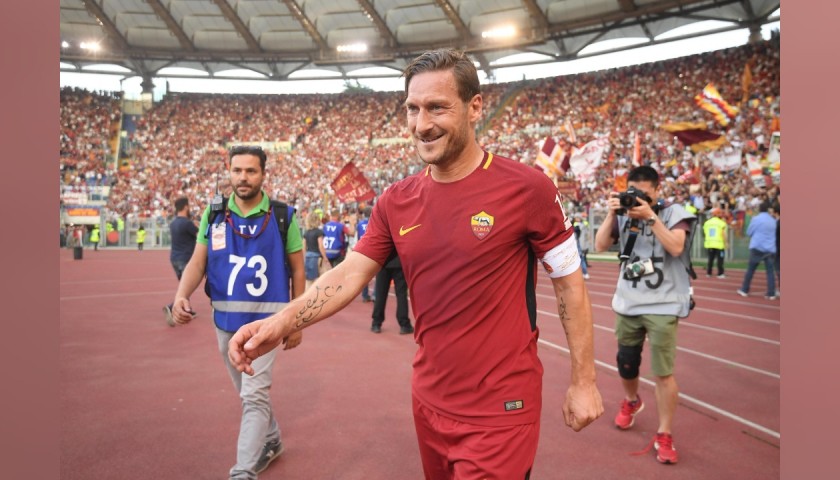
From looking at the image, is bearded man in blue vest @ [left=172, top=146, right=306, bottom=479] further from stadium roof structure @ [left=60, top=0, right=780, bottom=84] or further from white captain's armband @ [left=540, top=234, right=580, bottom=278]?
stadium roof structure @ [left=60, top=0, right=780, bottom=84]

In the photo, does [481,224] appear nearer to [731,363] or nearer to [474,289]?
[474,289]

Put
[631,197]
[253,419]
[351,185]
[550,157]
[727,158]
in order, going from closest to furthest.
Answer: [253,419] → [631,197] → [550,157] → [351,185] → [727,158]

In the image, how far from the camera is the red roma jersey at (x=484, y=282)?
79.9 inches

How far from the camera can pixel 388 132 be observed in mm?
39875

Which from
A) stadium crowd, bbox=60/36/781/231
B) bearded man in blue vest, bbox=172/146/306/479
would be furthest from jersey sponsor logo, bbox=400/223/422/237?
stadium crowd, bbox=60/36/781/231

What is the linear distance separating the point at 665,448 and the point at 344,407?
9.36ft

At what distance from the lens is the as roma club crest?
2.02 m

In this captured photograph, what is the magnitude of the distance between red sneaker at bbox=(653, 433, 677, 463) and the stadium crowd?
1661cm

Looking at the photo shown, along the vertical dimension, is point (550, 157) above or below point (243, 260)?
above

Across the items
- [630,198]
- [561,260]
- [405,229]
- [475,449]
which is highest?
[630,198]

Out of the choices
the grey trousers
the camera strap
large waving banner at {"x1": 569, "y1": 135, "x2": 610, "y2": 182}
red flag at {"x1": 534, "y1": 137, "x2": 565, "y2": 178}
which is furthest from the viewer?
large waving banner at {"x1": 569, "y1": 135, "x2": 610, "y2": 182}

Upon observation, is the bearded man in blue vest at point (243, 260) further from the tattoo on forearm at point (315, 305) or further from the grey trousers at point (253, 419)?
the tattoo on forearm at point (315, 305)

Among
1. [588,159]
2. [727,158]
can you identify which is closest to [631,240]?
[588,159]

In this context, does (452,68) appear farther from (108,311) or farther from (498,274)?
(108,311)
